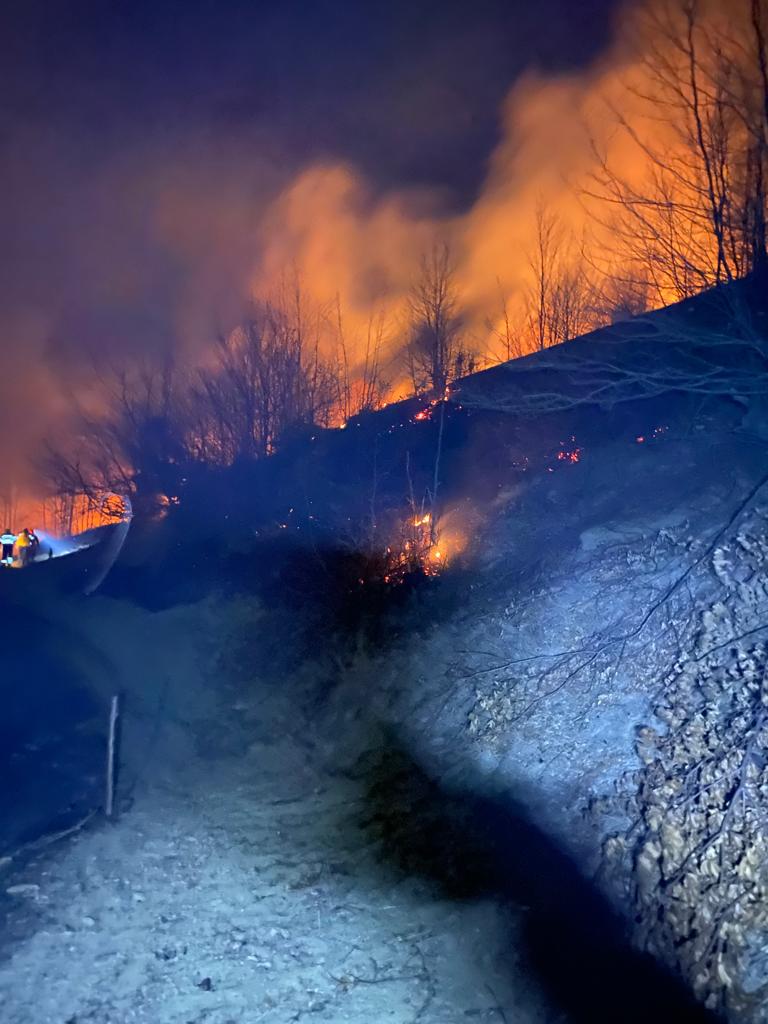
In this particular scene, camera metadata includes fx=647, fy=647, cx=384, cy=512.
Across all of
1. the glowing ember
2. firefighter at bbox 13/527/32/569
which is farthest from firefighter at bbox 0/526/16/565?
the glowing ember

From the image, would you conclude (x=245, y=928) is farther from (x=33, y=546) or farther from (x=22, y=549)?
(x=33, y=546)

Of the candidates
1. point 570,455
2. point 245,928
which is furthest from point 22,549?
point 245,928

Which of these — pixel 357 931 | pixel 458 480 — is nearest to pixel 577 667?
pixel 357 931

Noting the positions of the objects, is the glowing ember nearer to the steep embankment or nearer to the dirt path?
the steep embankment

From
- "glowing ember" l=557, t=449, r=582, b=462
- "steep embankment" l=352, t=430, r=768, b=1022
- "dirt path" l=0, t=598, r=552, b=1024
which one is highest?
"glowing ember" l=557, t=449, r=582, b=462

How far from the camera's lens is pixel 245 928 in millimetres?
6809

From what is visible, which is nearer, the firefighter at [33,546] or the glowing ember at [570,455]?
the glowing ember at [570,455]

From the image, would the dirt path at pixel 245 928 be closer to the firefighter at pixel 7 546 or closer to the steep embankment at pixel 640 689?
the steep embankment at pixel 640 689

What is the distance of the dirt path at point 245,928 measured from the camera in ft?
18.7

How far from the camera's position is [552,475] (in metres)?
14.8

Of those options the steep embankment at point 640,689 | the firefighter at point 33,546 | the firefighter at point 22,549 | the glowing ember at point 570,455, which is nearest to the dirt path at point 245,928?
the steep embankment at point 640,689

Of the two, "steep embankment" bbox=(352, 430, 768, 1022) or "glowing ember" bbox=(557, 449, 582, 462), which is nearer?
"steep embankment" bbox=(352, 430, 768, 1022)

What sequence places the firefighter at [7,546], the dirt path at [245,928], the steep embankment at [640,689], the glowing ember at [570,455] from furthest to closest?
1. the firefighter at [7,546]
2. the glowing ember at [570,455]
3. the dirt path at [245,928]
4. the steep embankment at [640,689]

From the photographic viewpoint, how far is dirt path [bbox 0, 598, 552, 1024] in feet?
18.7
